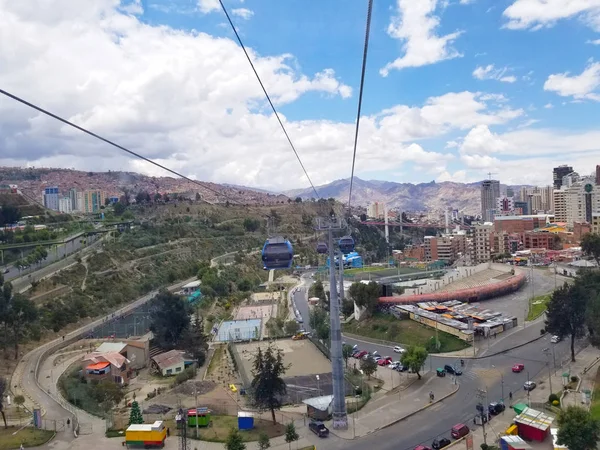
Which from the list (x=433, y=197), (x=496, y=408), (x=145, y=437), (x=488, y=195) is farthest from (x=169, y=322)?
(x=433, y=197)

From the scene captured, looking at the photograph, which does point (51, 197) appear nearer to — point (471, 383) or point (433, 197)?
point (471, 383)

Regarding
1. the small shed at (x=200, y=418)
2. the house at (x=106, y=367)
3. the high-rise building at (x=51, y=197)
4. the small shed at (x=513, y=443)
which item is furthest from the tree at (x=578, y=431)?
the high-rise building at (x=51, y=197)

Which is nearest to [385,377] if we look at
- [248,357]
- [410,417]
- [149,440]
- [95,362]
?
[410,417]

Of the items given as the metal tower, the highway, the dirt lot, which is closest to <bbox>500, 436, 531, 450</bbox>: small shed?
the highway

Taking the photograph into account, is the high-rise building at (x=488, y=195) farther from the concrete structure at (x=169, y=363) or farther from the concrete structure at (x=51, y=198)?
the concrete structure at (x=169, y=363)

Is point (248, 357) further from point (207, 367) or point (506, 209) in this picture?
point (506, 209)

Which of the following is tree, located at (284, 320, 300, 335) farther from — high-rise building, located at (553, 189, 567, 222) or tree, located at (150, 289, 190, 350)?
high-rise building, located at (553, 189, 567, 222)

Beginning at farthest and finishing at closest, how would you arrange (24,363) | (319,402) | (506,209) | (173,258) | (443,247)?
(506,209) < (443,247) < (173,258) < (24,363) < (319,402)
